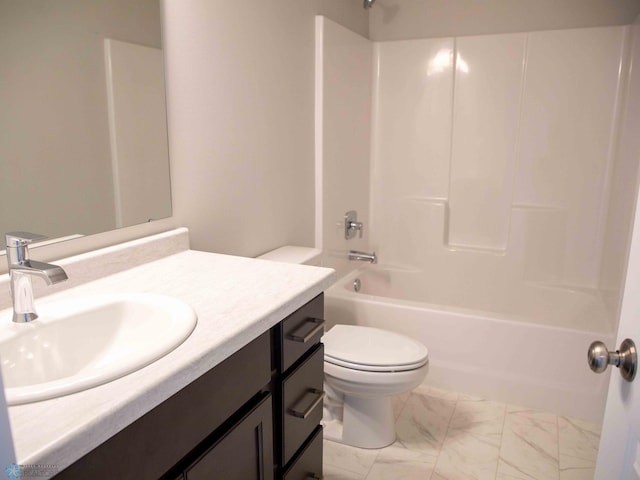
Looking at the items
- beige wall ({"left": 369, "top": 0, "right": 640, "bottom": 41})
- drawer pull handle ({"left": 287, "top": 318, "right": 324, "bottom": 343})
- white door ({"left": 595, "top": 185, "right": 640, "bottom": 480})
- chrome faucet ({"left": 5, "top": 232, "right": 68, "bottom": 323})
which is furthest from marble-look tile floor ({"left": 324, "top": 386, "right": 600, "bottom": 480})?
beige wall ({"left": 369, "top": 0, "right": 640, "bottom": 41})

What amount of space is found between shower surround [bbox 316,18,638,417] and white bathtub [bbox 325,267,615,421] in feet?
0.15

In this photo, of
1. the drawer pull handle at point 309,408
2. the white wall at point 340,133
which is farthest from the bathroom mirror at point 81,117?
the white wall at point 340,133

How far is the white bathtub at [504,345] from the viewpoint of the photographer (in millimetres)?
2207

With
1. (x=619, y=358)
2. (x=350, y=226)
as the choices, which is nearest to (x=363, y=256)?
(x=350, y=226)

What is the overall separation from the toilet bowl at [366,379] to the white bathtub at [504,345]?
36 centimetres

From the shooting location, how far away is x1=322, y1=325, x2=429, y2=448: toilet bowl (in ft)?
6.21

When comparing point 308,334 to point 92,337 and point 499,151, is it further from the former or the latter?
point 499,151

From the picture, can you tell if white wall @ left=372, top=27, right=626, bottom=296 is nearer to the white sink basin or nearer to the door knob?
the door knob

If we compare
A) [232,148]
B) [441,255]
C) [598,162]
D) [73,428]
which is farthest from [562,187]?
[73,428]

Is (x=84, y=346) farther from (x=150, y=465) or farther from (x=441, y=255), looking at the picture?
(x=441, y=255)

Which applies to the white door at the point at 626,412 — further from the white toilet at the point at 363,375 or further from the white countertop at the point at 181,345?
the white toilet at the point at 363,375

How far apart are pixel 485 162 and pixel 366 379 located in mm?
1700

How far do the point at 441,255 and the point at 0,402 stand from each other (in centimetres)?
291

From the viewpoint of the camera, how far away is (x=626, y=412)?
859mm
